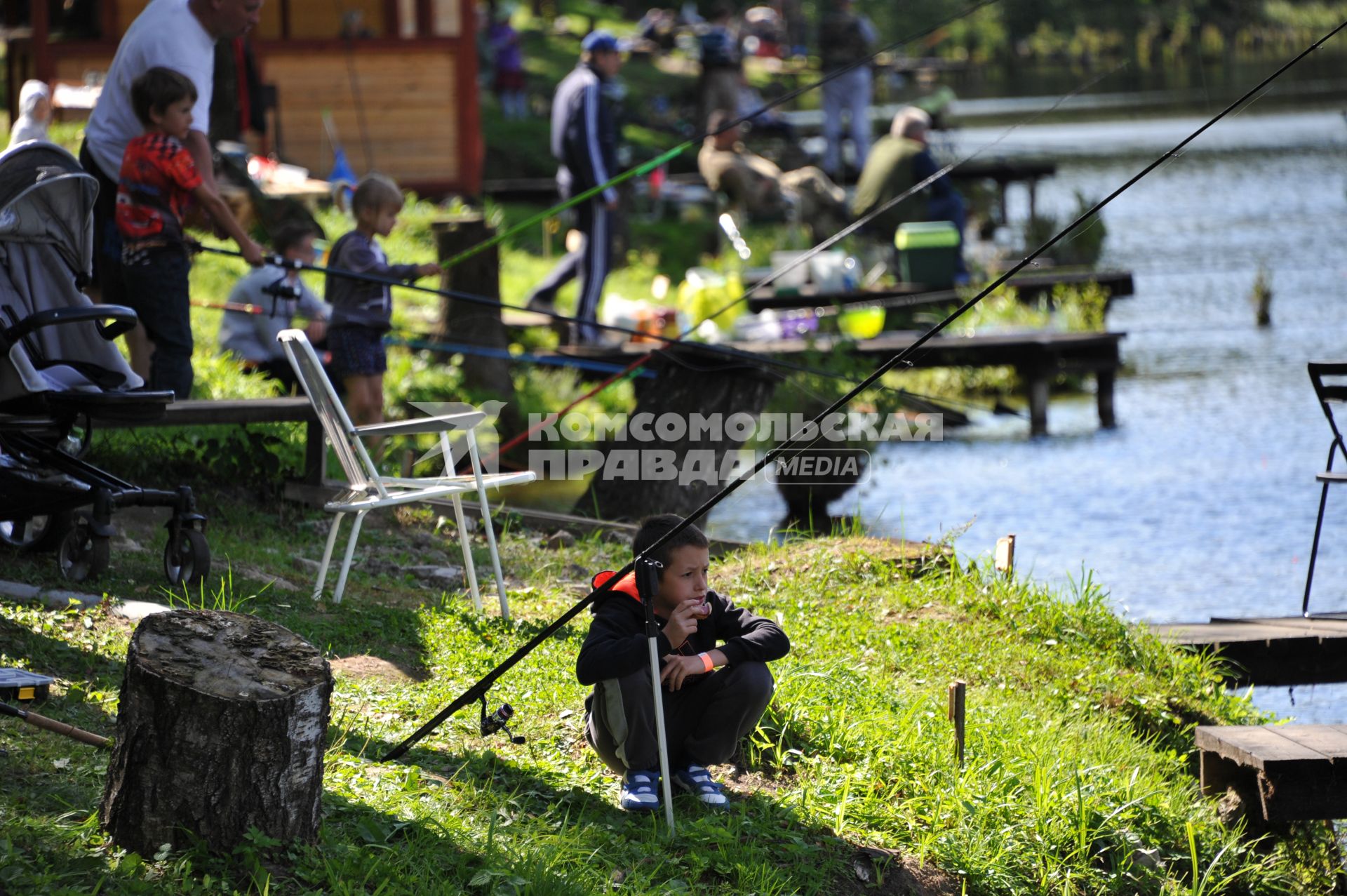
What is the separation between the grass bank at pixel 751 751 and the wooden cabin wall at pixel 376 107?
9.79 m

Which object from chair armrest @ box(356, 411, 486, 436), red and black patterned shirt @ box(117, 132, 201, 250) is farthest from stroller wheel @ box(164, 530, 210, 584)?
red and black patterned shirt @ box(117, 132, 201, 250)

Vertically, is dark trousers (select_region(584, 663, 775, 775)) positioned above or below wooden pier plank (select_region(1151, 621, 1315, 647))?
above

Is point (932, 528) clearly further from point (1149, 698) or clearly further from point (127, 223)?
point (127, 223)

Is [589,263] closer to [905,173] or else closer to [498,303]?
[905,173]

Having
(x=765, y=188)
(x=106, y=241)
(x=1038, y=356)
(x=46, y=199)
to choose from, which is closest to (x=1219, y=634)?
(x=46, y=199)

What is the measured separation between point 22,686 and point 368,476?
1.62 m

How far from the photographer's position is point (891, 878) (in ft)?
14.2

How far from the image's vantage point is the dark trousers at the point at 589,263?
1105 centimetres

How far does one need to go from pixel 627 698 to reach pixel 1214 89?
3396 cm

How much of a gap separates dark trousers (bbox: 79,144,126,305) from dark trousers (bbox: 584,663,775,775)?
3.69m

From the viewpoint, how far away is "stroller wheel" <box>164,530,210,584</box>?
17.9 feet

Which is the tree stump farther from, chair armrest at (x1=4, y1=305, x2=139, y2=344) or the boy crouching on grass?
chair armrest at (x1=4, y1=305, x2=139, y2=344)

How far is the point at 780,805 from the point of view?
14.7 ft

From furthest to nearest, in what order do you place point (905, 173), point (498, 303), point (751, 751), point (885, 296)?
1. point (905, 173)
2. point (885, 296)
3. point (498, 303)
4. point (751, 751)
